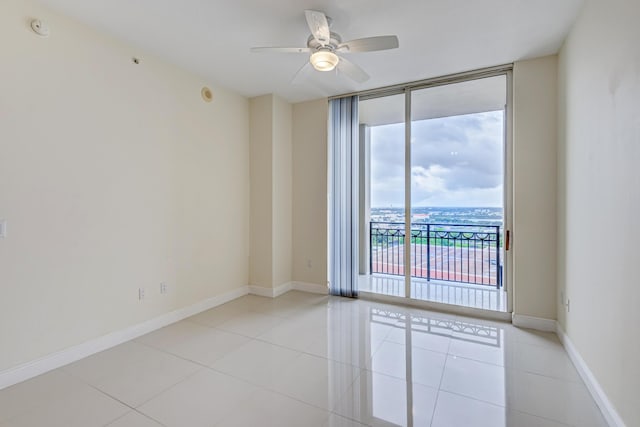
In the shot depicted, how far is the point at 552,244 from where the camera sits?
2863 millimetres

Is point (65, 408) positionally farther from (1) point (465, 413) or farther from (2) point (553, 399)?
(2) point (553, 399)

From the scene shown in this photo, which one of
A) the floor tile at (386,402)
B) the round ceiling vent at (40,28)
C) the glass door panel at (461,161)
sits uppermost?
the round ceiling vent at (40,28)

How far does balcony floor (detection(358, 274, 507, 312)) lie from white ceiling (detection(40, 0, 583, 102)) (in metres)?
2.71

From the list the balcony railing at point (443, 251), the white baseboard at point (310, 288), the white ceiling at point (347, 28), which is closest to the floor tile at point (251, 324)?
the white baseboard at point (310, 288)

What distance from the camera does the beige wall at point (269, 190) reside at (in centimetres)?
400

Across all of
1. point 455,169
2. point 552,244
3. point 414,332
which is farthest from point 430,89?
point 414,332

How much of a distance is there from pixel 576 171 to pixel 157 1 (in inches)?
135

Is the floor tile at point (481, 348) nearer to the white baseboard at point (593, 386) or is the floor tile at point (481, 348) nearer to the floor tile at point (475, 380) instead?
the floor tile at point (475, 380)

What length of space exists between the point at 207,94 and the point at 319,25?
200cm

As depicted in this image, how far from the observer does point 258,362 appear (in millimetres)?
2357

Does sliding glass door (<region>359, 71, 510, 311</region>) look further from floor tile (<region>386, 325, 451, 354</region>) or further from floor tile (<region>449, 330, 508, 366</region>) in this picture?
floor tile (<region>386, 325, 451, 354</region>)

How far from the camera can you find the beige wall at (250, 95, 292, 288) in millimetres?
4000

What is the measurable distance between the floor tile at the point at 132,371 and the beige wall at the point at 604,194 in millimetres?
2718

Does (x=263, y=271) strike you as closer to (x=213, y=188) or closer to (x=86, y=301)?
(x=213, y=188)
